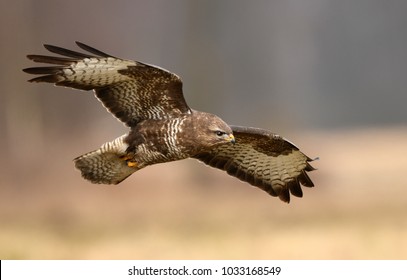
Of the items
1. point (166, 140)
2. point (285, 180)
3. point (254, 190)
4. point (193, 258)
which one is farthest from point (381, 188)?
point (166, 140)

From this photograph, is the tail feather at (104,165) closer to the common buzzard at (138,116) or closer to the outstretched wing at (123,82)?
the common buzzard at (138,116)

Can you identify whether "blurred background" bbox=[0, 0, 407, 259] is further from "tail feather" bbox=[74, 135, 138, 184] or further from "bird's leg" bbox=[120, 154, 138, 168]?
"bird's leg" bbox=[120, 154, 138, 168]

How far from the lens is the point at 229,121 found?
16.5m

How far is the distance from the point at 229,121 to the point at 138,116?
10545 mm

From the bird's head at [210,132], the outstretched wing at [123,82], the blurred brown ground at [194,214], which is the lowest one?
the blurred brown ground at [194,214]

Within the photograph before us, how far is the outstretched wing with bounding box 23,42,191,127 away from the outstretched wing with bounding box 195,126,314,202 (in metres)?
0.71

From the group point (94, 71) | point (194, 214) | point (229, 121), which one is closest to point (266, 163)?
point (94, 71)

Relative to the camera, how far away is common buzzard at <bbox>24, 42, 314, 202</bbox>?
18.6 ft

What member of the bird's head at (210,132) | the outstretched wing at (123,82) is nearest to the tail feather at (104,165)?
the outstretched wing at (123,82)

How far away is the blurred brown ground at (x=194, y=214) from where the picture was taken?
863 centimetres

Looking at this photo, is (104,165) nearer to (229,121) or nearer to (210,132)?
(210,132)

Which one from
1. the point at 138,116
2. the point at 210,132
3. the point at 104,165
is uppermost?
the point at 138,116

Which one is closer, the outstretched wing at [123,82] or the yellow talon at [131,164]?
the outstretched wing at [123,82]

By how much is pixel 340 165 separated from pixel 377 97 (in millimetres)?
7693
